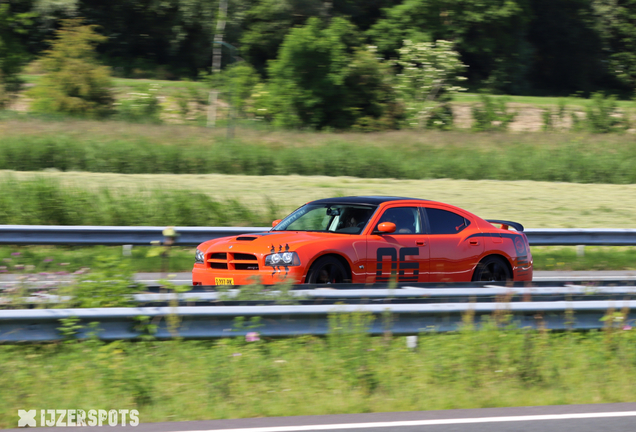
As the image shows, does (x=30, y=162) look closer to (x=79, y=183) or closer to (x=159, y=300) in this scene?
(x=79, y=183)

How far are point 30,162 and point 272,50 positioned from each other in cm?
4021

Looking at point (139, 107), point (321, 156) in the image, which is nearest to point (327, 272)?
point (321, 156)

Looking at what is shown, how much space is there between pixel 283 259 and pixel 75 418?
348 cm

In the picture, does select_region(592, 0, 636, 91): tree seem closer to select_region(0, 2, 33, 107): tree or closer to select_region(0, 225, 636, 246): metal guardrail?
select_region(0, 2, 33, 107): tree

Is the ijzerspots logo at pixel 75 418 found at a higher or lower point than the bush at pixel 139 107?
lower

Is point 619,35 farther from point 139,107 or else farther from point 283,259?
point 283,259

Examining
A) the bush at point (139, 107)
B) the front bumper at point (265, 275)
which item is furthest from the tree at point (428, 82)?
the front bumper at point (265, 275)

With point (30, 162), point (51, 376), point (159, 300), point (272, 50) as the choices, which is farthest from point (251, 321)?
point (272, 50)

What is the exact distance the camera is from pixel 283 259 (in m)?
8.30

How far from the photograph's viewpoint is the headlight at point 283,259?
8.29m

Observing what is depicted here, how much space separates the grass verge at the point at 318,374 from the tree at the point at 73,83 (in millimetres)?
38382

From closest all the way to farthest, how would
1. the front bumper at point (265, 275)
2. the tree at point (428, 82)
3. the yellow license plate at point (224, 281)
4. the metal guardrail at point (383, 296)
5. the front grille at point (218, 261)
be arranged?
the metal guardrail at point (383, 296), the front bumper at point (265, 275), the yellow license plate at point (224, 281), the front grille at point (218, 261), the tree at point (428, 82)

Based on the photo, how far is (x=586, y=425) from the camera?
5.34 metres

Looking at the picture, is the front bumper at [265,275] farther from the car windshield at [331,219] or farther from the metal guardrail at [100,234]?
the metal guardrail at [100,234]
